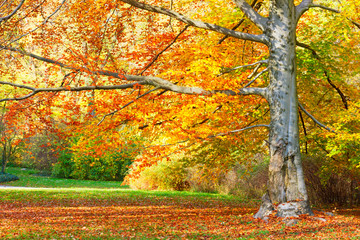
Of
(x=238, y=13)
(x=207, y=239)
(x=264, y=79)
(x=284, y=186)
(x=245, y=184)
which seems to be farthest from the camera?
(x=245, y=184)

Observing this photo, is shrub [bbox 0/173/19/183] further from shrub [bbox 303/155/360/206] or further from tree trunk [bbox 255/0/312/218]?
tree trunk [bbox 255/0/312/218]

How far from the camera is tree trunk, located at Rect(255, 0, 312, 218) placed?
727cm

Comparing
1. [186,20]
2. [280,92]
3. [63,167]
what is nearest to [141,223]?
[280,92]

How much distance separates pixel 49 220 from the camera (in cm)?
796

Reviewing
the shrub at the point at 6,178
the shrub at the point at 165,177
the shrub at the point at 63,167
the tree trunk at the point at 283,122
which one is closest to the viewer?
the tree trunk at the point at 283,122

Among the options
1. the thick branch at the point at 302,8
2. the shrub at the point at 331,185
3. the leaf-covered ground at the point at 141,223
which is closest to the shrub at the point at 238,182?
the shrub at the point at 331,185

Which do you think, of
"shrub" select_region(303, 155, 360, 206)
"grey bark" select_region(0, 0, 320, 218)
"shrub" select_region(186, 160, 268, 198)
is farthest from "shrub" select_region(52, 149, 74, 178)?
"grey bark" select_region(0, 0, 320, 218)

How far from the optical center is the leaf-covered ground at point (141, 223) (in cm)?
609

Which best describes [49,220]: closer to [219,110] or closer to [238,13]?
[219,110]

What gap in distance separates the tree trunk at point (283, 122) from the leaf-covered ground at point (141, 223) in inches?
18.8

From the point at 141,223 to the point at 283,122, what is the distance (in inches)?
145

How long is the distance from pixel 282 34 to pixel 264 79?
2.43 metres

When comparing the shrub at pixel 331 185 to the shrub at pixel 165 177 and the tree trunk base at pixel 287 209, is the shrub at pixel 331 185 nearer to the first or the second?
the tree trunk base at pixel 287 209

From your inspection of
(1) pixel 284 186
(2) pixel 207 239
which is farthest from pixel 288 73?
(2) pixel 207 239
